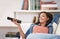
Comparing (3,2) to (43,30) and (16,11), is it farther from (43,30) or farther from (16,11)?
(43,30)

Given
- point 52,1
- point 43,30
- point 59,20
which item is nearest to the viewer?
point 43,30

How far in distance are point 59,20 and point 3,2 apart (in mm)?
970

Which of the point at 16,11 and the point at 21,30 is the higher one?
the point at 16,11

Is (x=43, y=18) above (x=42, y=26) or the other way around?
above

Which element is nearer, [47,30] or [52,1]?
[47,30]

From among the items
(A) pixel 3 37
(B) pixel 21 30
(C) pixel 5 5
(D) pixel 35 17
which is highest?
(C) pixel 5 5

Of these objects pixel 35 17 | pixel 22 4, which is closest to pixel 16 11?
pixel 22 4

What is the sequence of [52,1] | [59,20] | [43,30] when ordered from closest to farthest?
1. [43,30]
2. [59,20]
3. [52,1]

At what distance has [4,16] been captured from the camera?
2.51m

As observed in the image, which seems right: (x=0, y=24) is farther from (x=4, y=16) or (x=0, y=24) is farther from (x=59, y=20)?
(x=59, y=20)

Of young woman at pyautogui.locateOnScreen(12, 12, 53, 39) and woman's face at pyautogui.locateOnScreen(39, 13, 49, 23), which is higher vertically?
woman's face at pyautogui.locateOnScreen(39, 13, 49, 23)

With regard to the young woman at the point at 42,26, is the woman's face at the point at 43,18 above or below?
above

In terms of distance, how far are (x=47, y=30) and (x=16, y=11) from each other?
0.64 metres

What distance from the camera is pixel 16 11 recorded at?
94.5 inches
